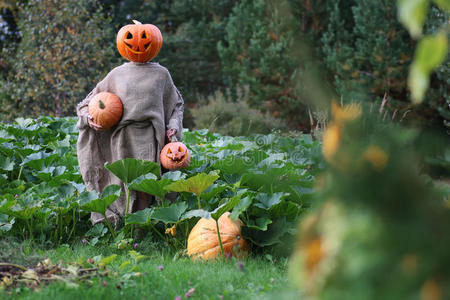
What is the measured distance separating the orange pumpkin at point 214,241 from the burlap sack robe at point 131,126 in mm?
759

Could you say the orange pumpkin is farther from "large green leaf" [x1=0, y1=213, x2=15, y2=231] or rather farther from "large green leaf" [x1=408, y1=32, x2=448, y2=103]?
"large green leaf" [x1=408, y1=32, x2=448, y2=103]

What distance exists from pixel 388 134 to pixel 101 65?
455 inches

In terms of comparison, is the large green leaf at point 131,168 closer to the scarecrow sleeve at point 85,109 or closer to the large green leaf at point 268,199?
the scarecrow sleeve at point 85,109

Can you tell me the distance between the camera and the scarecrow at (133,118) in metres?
4.03

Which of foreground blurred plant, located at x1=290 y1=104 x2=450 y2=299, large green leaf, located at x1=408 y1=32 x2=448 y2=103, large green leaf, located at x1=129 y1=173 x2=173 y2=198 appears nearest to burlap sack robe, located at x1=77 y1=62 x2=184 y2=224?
large green leaf, located at x1=129 y1=173 x2=173 y2=198

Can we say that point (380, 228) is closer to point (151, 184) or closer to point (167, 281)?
point (167, 281)

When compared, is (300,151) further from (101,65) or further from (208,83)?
(208,83)

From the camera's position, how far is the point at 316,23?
13.3 m

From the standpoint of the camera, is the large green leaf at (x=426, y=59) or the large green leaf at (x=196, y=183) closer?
the large green leaf at (x=426, y=59)

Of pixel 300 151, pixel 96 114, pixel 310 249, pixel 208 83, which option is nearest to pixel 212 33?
pixel 208 83

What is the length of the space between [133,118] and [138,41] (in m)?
0.59

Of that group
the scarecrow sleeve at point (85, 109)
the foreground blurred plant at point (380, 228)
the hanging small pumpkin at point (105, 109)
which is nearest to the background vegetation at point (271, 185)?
the foreground blurred plant at point (380, 228)

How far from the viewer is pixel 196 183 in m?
3.55

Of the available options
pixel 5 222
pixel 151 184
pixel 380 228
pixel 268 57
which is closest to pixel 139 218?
pixel 151 184
